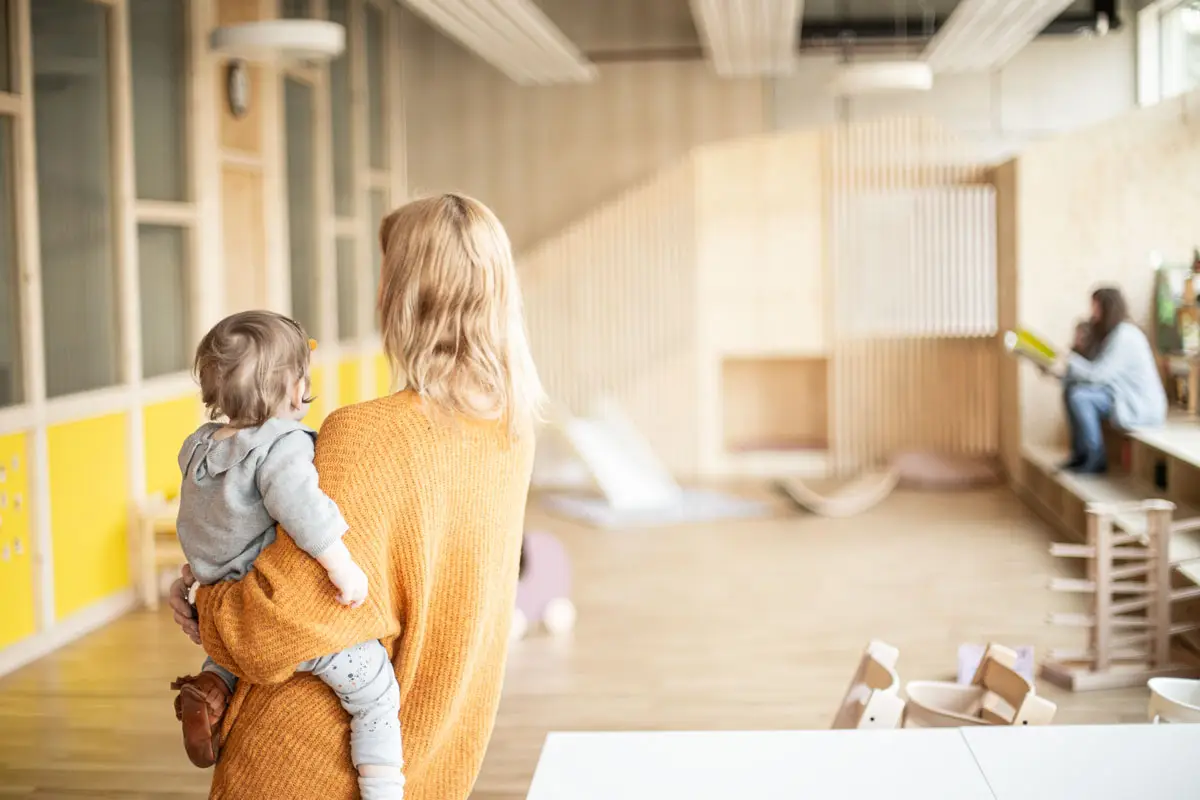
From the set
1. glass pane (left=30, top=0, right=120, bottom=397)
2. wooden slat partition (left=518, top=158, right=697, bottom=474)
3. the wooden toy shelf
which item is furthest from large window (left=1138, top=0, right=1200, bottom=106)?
glass pane (left=30, top=0, right=120, bottom=397)

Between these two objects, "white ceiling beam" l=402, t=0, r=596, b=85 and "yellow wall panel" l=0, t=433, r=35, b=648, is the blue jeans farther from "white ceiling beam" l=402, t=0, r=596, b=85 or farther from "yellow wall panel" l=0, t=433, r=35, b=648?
"yellow wall panel" l=0, t=433, r=35, b=648

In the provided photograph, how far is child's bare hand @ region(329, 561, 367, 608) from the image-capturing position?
183cm

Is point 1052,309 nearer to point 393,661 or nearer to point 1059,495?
point 1059,495

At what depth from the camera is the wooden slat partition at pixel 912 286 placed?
1026 cm

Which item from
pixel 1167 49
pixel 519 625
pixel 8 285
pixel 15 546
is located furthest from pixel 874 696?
pixel 1167 49

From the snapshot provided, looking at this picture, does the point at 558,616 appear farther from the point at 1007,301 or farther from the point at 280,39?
the point at 1007,301

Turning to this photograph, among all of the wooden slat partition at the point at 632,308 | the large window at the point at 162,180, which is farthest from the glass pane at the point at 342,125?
the large window at the point at 162,180

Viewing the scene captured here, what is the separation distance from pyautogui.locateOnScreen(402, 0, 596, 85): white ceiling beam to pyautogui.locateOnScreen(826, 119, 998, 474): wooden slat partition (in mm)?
2118

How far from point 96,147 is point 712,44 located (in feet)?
14.6

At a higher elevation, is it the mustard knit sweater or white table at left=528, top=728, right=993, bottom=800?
the mustard knit sweater

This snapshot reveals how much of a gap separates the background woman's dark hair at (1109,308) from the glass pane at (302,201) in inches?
198

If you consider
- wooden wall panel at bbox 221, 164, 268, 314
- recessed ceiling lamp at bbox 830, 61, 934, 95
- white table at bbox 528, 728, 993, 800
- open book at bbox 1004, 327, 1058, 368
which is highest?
recessed ceiling lamp at bbox 830, 61, 934, 95

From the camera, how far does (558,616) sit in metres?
6.00

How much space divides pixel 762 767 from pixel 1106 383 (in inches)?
252
